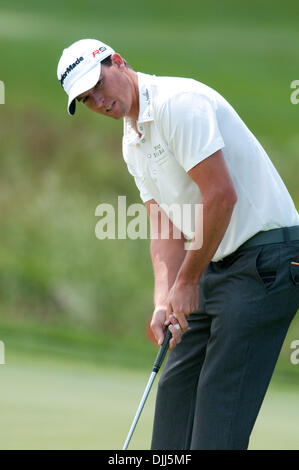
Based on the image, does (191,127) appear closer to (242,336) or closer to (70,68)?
(70,68)

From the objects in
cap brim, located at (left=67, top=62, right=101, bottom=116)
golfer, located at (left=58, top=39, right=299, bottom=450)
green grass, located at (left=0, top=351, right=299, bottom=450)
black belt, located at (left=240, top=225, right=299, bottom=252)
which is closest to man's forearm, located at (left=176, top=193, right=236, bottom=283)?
golfer, located at (left=58, top=39, right=299, bottom=450)

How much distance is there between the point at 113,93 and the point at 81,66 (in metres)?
0.09

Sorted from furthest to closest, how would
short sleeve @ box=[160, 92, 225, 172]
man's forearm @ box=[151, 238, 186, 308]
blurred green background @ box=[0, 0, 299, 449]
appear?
blurred green background @ box=[0, 0, 299, 449] < man's forearm @ box=[151, 238, 186, 308] < short sleeve @ box=[160, 92, 225, 172]

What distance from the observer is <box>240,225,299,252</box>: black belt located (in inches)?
73.1

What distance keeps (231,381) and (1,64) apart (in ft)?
16.8

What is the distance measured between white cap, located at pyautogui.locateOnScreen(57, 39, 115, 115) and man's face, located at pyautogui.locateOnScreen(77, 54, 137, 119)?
0.06ft

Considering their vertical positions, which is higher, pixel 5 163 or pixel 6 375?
pixel 5 163

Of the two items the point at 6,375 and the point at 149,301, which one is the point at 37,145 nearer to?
the point at 149,301

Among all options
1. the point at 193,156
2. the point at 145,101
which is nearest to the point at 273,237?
the point at 193,156

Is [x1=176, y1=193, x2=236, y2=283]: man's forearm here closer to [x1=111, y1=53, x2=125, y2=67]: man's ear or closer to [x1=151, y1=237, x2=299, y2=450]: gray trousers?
[x1=151, y1=237, x2=299, y2=450]: gray trousers

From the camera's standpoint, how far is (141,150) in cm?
193

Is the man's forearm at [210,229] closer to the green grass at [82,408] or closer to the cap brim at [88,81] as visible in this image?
the cap brim at [88,81]

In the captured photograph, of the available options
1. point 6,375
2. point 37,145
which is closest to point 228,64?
point 37,145

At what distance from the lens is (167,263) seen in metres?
2.13
